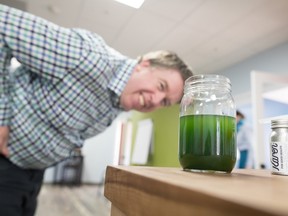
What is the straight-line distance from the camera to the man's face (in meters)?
0.90

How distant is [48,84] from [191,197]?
68 cm

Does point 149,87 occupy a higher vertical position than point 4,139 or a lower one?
higher

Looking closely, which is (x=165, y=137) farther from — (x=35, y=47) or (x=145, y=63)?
(x=35, y=47)

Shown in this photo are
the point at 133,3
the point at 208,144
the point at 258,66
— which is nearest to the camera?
the point at 208,144

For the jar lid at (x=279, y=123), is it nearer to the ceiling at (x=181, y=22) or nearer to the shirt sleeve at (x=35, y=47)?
the shirt sleeve at (x=35, y=47)

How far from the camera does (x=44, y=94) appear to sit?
76cm

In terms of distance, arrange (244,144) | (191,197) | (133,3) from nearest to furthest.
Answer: (191,197) → (133,3) → (244,144)

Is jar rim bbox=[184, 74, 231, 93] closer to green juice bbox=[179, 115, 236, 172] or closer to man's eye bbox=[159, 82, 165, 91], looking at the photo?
green juice bbox=[179, 115, 236, 172]

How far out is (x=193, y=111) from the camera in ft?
1.40

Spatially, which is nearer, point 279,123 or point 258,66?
point 279,123

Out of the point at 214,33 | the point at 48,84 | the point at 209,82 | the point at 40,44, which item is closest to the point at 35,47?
the point at 40,44

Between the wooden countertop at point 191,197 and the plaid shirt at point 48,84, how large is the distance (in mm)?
473

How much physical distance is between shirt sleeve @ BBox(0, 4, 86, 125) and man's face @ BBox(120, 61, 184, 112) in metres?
0.22

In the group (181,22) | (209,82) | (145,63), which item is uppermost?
(181,22)
